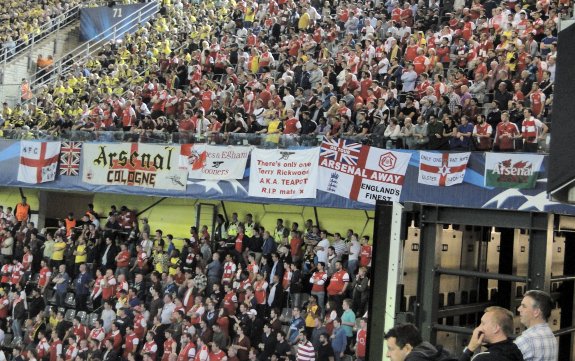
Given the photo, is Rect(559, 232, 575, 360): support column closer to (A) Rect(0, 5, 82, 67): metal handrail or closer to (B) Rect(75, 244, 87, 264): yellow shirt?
(B) Rect(75, 244, 87, 264): yellow shirt

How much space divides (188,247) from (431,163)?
692cm

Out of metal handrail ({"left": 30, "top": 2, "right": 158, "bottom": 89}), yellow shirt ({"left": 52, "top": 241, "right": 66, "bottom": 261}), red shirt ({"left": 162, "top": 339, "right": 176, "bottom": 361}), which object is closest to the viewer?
red shirt ({"left": 162, "top": 339, "right": 176, "bottom": 361})

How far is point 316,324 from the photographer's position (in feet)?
56.9

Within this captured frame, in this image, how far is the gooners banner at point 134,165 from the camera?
70.3 feet

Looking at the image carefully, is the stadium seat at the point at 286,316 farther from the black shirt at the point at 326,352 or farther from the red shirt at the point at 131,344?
the red shirt at the point at 131,344

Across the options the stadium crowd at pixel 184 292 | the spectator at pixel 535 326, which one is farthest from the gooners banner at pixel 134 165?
the spectator at pixel 535 326

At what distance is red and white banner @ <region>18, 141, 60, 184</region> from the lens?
23.5 m

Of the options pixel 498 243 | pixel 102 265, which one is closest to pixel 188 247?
pixel 102 265

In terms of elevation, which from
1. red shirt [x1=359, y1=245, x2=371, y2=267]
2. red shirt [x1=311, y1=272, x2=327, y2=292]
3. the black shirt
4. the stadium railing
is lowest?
the black shirt

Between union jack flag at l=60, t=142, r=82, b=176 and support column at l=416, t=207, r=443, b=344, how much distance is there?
1714 centimetres

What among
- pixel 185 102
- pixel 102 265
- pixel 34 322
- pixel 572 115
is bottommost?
pixel 34 322

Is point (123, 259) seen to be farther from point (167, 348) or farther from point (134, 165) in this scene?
point (167, 348)

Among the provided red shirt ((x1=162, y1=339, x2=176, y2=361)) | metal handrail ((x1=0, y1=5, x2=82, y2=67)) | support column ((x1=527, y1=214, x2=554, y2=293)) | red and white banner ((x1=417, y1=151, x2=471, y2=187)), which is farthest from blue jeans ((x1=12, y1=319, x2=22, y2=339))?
support column ((x1=527, y1=214, x2=554, y2=293))

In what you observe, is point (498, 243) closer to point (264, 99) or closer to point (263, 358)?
point (263, 358)
